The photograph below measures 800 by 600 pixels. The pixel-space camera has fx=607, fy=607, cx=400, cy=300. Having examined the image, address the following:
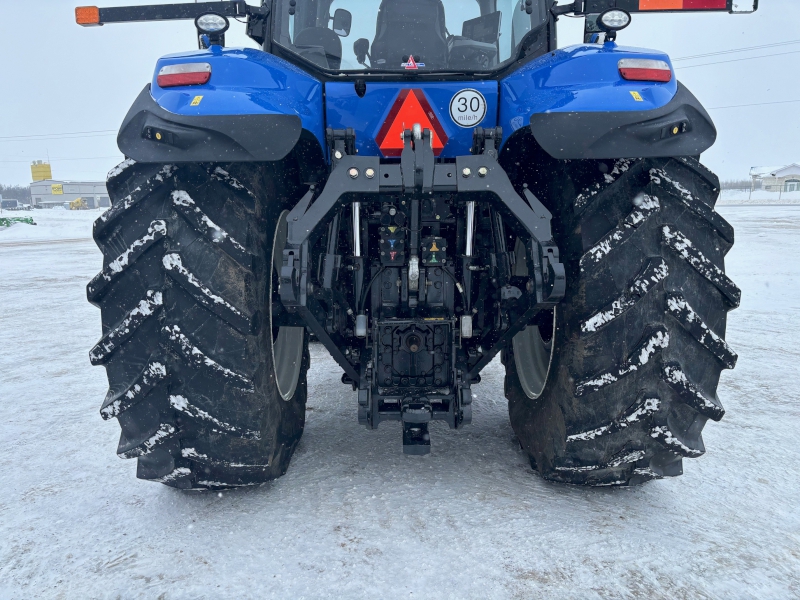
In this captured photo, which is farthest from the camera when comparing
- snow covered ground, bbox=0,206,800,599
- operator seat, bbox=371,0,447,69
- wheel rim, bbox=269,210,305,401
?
wheel rim, bbox=269,210,305,401

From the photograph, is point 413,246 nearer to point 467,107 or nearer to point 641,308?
point 467,107

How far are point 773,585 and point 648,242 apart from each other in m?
1.17

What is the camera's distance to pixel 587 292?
2.17 meters

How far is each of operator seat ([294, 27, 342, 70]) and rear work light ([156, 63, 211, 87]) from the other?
27.6 inches

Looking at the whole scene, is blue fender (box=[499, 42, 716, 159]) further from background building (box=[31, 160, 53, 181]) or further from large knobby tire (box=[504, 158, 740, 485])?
background building (box=[31, 160, 53, 181])

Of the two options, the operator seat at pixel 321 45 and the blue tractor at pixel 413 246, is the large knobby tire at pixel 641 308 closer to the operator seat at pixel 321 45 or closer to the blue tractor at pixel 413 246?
the blue tractor at pixel 413 246

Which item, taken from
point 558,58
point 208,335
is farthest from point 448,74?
A: point 208,335

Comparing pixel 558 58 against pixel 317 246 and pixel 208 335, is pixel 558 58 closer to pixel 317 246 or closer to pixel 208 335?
pixel 317 246

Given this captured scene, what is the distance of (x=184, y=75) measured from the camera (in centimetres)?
209

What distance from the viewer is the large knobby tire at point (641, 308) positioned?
84.0 inches

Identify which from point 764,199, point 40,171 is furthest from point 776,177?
point 40,171

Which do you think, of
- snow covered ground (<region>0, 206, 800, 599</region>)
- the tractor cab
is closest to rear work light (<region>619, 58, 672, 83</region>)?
the tractor cab

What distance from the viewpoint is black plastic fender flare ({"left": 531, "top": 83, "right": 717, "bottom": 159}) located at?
1.97 meters

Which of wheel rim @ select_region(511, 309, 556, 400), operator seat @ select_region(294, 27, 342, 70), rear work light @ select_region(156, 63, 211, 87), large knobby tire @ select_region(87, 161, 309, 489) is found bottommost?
wheel rim @ select_region(511, 309, 556, 400)
